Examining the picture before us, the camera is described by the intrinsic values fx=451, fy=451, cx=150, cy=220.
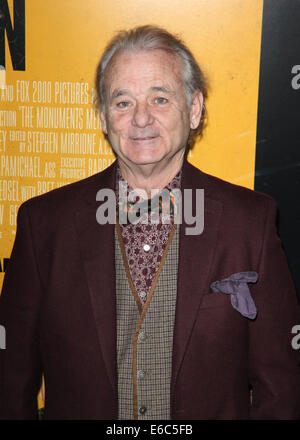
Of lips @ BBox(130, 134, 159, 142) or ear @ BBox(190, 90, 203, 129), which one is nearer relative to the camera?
lips @ BBox(130, 134, 159, 142)

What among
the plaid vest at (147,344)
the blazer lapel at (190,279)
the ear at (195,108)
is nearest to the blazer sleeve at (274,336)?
the blazer lapel at (190,279)

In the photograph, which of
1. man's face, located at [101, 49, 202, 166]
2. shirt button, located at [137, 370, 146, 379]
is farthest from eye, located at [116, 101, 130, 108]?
shirt button, located at [137, 370, 146, 379]

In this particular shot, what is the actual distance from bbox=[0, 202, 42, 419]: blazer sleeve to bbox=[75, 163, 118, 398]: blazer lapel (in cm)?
19

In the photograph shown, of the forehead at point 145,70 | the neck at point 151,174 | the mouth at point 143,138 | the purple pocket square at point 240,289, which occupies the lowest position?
the purple pocket square at point 240,289

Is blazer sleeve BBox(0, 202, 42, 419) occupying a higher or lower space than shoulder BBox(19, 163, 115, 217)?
lower

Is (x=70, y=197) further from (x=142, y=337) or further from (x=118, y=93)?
(x=142, y=337)

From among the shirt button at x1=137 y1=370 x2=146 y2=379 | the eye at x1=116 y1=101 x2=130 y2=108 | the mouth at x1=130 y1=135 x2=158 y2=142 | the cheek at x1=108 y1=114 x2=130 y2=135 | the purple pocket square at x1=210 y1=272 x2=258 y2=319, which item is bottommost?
the shirt button at x1=137 y1=370 x2=146 y2=379

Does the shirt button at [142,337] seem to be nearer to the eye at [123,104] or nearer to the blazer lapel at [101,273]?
the blazer lapel at [101,273]

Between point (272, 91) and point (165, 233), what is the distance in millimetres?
794

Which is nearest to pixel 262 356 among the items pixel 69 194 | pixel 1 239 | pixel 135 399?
pixel 135 399

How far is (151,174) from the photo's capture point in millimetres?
1506

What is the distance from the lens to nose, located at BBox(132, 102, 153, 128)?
1.38 meters

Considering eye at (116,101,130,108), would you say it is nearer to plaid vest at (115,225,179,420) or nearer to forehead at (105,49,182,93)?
forehead at (105,49,182,93)

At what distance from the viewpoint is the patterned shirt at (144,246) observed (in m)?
1.44
